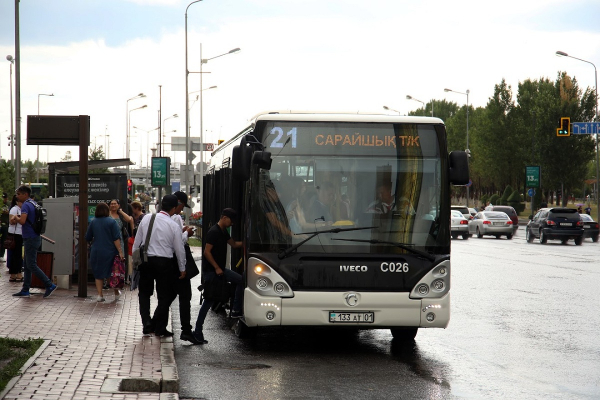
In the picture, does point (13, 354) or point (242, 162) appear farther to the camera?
point (242, 162)

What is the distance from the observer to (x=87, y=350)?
374 inches

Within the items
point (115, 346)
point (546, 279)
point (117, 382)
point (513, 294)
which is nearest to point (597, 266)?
point (546, 279)

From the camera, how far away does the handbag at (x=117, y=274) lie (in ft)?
52.3

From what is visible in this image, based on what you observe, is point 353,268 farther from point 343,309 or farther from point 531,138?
point 531,138

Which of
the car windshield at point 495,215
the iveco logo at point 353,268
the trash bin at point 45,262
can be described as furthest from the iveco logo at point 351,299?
the car windshield at point 495,215

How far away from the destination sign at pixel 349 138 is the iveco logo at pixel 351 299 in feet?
5.26

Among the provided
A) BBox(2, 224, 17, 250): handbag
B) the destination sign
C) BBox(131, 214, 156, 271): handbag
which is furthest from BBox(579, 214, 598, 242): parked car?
BBox(131, 214, 156, 271): handbag

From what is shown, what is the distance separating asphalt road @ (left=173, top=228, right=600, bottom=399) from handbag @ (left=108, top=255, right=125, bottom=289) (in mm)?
1384

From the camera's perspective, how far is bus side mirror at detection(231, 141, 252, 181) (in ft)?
32.2

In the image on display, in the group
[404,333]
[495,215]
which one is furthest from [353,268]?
[495,215]

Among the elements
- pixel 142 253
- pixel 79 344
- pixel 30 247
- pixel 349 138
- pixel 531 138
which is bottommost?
pixel 79 344

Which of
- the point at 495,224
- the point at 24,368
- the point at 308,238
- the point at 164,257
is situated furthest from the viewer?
the point at 495,224

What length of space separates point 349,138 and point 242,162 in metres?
1.39

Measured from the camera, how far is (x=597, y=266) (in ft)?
85.6
